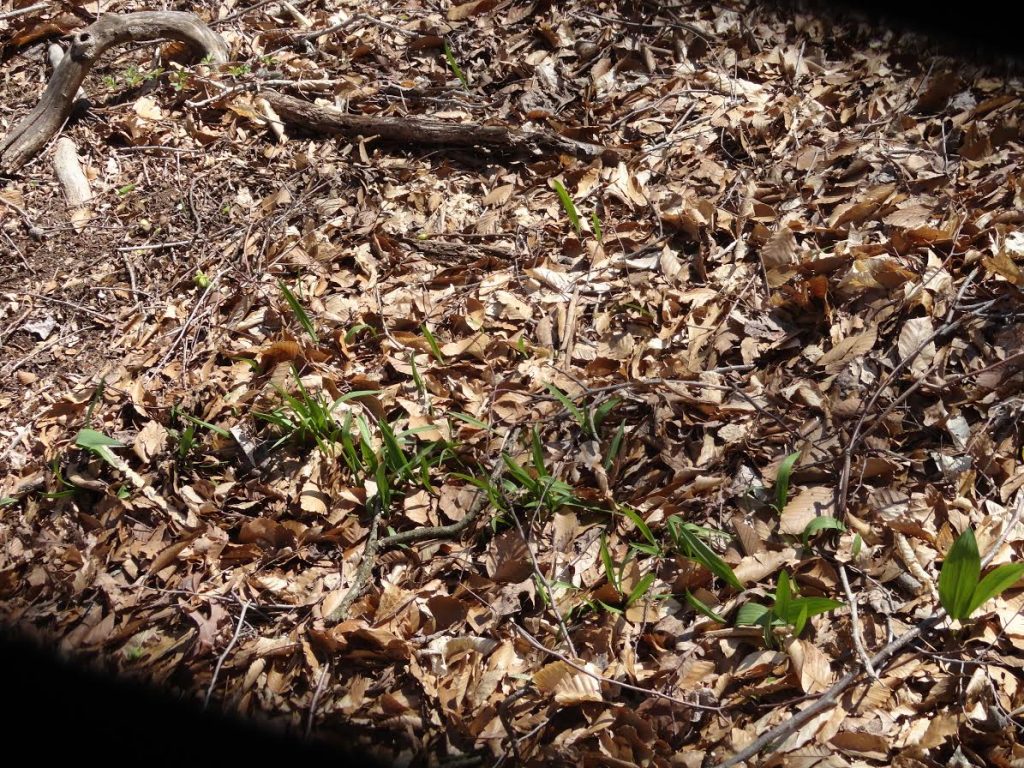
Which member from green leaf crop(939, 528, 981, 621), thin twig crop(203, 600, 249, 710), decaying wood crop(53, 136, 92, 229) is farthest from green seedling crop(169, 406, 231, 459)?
green leaf crop(939, 528, 981, 621)

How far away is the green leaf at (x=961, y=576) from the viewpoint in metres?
1.75

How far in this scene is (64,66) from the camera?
3.84 m

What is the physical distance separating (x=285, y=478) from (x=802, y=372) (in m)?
1.83

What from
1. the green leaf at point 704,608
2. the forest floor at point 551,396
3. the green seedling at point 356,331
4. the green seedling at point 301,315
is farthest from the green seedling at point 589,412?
the green seedling at point 301,315

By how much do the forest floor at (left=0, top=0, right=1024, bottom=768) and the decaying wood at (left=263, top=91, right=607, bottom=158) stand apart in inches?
2.9

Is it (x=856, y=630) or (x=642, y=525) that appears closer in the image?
(x=856, y=630)

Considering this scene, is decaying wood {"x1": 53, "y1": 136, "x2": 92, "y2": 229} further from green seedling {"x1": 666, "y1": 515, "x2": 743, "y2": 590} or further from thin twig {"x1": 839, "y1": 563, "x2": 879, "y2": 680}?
thin twig {"x1": 839, "y1": 563, "x2": 879, "y2": 680}

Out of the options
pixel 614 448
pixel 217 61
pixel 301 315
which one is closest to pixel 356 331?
pixel 301 315

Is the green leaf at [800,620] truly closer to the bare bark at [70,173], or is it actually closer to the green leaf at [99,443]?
the green leaf at [99,443]

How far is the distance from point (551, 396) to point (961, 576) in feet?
4.44

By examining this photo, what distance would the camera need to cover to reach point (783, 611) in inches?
77.3

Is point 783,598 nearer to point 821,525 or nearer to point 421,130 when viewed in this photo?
point 821,525

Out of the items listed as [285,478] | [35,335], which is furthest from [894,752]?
[35,335]

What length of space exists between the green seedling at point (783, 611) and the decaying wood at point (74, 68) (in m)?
3.81
